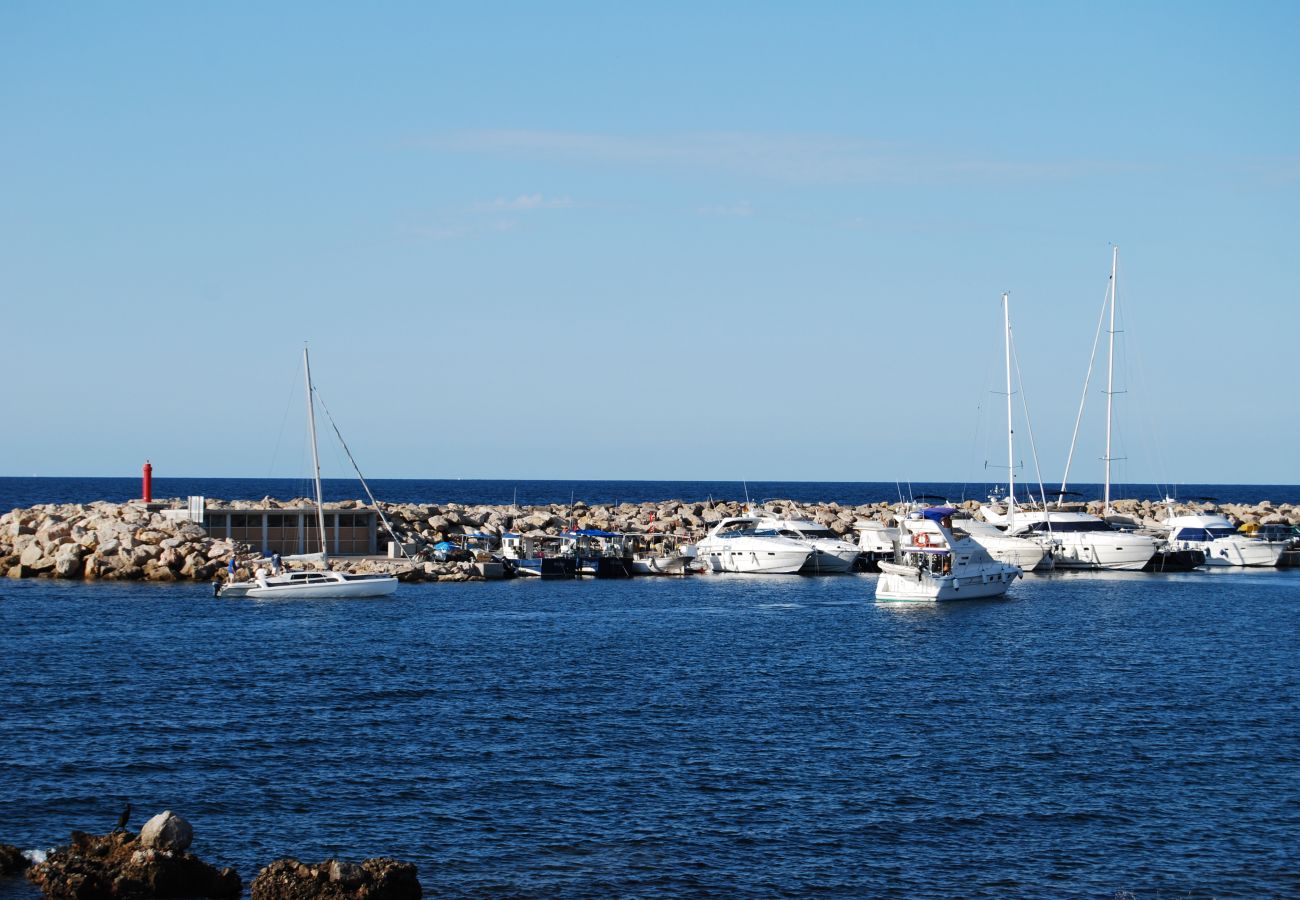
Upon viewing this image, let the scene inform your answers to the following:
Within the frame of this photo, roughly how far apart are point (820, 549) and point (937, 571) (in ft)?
46.4

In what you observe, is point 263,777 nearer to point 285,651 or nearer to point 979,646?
point 285,651

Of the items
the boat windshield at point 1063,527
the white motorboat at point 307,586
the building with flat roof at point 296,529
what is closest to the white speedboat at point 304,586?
the white motorboat at point 307,586

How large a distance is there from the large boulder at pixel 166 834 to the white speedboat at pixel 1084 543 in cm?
6566

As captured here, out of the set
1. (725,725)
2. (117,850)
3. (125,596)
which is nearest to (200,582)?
(125,596)

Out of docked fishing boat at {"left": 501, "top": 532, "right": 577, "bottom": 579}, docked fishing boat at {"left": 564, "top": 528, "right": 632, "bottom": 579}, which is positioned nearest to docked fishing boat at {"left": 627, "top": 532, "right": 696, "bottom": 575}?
docked fishing boat at {"left": 564, "top": 528, "right": 632, "bottom": 579}

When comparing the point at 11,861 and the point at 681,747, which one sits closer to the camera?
the point at 11,861

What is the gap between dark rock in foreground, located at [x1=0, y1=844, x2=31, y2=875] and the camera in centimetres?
2208

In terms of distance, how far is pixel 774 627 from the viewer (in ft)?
181

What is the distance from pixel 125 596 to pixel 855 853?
157 feet

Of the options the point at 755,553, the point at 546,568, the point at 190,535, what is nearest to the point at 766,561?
the point at 755,553

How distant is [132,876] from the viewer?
825 inches

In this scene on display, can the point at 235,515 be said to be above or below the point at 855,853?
above

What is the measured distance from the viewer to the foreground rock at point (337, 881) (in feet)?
66.2

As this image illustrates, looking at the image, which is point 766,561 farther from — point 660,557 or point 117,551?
point 117,551
